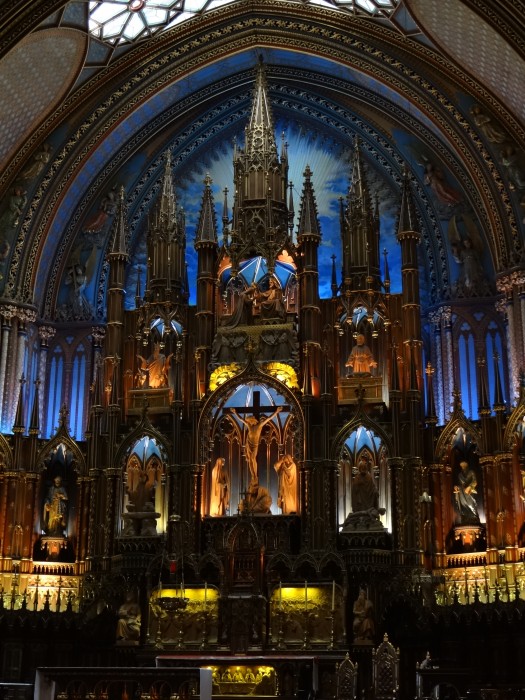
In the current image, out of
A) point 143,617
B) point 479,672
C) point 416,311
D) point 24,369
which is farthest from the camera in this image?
point 24,369

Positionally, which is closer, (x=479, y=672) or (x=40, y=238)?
(x=479, y=672)

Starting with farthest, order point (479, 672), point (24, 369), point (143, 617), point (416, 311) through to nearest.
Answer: point (24, 369), point (416, 311), point (143, 617), point (479, 672)

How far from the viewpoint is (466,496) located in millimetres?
27625

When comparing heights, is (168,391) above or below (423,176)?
below

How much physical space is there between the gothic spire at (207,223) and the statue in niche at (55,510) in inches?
315

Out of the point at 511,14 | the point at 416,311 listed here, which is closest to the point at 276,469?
the point at 416,311

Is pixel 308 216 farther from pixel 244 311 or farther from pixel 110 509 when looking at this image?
pixel 110 509

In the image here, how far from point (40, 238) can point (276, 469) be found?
10.2 meters

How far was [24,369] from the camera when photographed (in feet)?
103

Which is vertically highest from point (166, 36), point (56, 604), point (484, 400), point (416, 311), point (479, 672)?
point (166, 36)

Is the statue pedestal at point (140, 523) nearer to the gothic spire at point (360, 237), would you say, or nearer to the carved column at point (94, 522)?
the carved column at point (94, 522)

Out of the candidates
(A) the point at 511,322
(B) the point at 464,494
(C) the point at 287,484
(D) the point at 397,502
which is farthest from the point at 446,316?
(C) the point at 287,484

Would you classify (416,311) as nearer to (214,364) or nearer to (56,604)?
(214,364)

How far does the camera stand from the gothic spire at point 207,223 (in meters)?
31.4
